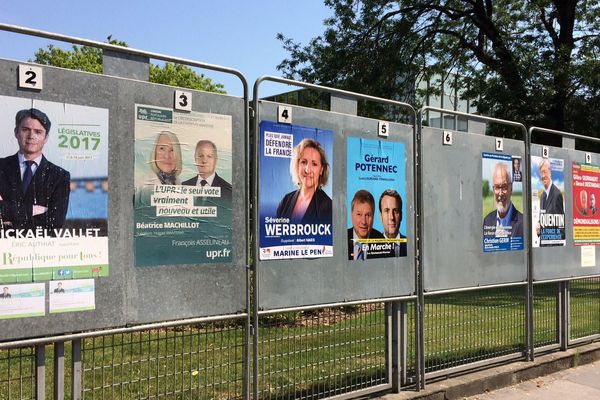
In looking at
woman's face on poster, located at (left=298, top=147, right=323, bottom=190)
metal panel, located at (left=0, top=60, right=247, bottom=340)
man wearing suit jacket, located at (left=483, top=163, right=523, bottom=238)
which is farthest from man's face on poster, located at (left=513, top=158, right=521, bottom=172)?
metal panel, located at (left=0, top=60, right=247, bottom=340)

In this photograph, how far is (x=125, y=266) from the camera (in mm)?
3578

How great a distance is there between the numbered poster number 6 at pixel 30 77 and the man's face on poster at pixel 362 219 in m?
2.55

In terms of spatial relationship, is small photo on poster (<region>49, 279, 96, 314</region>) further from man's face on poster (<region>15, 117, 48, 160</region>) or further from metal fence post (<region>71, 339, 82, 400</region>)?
man's face on poster (<region>15, 117, 48, 160</region>)

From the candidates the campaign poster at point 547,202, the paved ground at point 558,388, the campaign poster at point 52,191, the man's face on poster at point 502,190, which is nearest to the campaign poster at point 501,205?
the man's face on poster at point 502,190

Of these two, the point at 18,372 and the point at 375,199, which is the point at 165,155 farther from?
the point at 375,199

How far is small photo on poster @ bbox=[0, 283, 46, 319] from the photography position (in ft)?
10.3

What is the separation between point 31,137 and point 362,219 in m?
2.63

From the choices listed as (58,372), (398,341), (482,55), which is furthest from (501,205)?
(482,55)

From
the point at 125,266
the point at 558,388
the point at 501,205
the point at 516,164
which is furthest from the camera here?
the point at 516,164

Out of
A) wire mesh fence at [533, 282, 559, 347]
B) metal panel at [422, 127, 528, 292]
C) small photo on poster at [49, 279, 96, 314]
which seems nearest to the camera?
small photo on poster at [49, 279, 96, 314]

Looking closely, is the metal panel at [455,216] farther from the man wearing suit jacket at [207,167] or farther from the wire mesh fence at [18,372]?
the wire mesh fence at [18,372]

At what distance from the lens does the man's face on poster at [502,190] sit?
20.6ft

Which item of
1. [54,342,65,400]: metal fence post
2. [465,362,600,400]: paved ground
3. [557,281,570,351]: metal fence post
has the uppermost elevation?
[54,342,65,400]: metal fence post

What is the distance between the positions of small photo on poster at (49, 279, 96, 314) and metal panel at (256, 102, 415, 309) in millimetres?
1195
